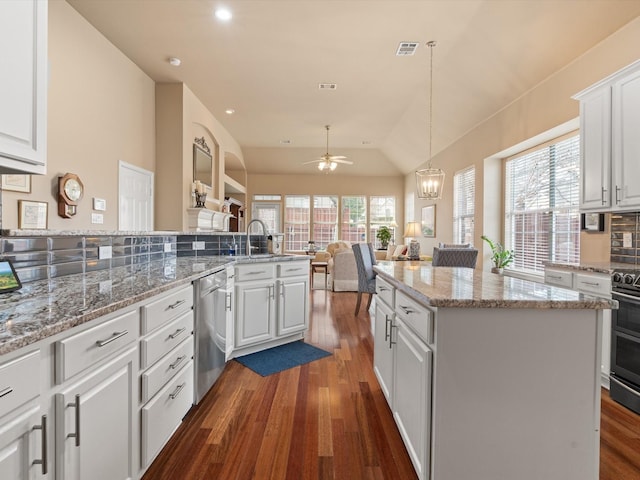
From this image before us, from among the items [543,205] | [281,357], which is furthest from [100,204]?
[543,205]

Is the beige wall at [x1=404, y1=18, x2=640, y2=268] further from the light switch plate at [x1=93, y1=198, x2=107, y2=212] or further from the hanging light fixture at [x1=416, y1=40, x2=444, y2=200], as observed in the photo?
the light switch plate at [x1=93, y1=198, x2=107, y2=212]

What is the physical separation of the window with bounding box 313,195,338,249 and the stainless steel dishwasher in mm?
7446

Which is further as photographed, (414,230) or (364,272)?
(414,230)

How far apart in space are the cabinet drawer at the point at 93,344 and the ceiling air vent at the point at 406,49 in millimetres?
3794

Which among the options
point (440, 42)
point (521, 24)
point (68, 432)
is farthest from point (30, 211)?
point (521, 24)

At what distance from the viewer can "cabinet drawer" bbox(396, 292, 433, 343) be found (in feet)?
4.43

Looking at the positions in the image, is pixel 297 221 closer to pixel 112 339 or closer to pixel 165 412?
pixel 165 412

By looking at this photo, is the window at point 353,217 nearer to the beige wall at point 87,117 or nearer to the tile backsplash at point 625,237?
the beige wall at point 87,117

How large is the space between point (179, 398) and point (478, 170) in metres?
5.11

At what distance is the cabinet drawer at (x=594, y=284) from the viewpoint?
228cm

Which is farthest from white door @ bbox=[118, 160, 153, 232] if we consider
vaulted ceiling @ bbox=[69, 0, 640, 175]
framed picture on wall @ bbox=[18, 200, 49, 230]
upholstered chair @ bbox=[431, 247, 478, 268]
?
upholstered chair @ bbox=[431, 247, 478, 268]

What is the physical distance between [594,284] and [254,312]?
272 cm

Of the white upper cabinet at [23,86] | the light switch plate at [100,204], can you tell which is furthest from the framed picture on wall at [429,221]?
the white upper cabinet at [23,86]

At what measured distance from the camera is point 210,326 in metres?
2.23
